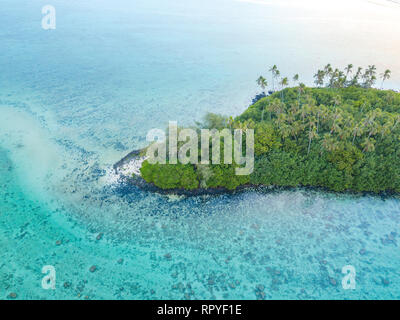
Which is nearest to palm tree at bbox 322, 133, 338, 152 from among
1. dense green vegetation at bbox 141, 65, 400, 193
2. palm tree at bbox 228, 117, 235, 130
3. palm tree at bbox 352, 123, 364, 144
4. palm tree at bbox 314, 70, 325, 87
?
dense green vegetation at bbox 141, 65, 400, 193

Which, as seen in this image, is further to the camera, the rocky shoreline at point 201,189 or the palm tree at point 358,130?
the rocky shoreline at point 201,189

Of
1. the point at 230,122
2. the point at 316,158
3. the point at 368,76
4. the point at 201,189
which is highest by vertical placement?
the point at 368,76

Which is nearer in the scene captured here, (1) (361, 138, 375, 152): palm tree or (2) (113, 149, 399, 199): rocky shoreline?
(1) (361, 138, 375, 152): palm tree

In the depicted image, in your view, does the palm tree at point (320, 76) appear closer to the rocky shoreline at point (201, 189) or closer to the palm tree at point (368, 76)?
the palm tree at point (368, 76)

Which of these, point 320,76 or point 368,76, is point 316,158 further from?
point 368,76

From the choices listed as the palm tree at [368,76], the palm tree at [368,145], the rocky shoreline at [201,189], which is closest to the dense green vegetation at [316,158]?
the palm tree at [368,145]

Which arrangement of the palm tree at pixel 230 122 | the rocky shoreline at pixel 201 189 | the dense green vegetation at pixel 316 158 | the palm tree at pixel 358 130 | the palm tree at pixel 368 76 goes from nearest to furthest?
the dense green vegetation at pixel 316 158, the palm tree at pixel 358 130, the rocky shoreline at pixel 201 189, the palm tree at pixel 230 122, the palm tree at pixel 368 76


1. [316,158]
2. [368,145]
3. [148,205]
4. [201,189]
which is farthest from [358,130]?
[148,205]

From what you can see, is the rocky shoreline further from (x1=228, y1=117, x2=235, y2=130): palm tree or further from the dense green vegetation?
(x1=228, y1=117, x2=235, y2=130): palm tree
